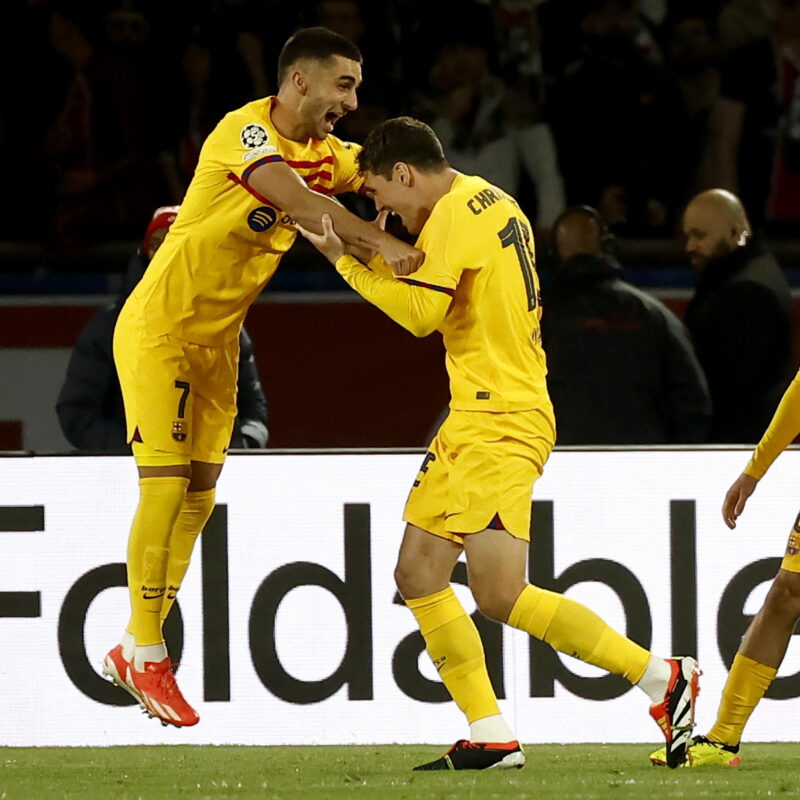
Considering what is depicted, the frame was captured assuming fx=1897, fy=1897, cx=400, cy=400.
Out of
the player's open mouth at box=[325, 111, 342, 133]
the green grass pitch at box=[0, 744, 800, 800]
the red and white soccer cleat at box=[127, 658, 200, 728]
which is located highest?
the player's open mouth at box=[325, 111, 342, 133]

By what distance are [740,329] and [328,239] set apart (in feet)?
8.68

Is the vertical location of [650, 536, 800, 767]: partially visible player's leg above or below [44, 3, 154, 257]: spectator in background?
below

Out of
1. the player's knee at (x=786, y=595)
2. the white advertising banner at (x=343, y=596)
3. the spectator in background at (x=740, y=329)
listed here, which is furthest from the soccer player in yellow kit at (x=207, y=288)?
the spectator in background at (x=740, y=329)

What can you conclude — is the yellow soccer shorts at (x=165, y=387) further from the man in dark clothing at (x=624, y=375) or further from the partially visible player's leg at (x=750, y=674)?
the man in dark clothing at (x=624, y=375)

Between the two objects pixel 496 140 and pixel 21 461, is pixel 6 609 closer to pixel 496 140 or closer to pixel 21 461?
pixel 21 461

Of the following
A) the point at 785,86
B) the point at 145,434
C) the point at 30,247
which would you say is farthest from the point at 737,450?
the point at 30,247

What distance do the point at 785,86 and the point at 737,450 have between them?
10.8 feet

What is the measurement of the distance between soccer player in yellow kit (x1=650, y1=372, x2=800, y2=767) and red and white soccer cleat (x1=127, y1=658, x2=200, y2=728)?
1.42 m

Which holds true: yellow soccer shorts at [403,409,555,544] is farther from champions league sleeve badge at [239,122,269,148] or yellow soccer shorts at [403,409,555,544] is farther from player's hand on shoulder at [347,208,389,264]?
champions league sleeve badge at [239,122,269,148]

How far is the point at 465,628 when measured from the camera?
5.64 m

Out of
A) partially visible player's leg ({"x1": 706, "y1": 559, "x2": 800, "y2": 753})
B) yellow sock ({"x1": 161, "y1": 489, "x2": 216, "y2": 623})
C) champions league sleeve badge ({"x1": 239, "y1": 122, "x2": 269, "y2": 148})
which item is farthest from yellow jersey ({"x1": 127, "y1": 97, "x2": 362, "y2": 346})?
partially visible player's leg ({"x1": 706, "y1": 559, "x2": 800, "y2": 753})

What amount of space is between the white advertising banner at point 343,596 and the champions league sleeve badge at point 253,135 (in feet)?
5.23

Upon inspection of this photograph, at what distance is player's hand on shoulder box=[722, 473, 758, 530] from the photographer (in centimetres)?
570

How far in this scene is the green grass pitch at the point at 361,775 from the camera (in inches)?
202
